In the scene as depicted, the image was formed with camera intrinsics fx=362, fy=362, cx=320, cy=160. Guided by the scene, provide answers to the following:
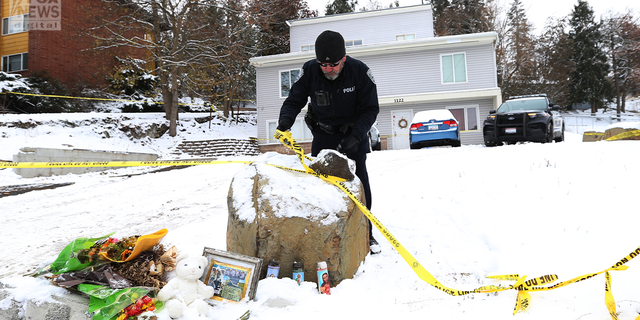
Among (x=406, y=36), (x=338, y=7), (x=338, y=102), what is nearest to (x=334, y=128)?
(x=338, y=102)

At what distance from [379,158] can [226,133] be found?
14294 millimetres

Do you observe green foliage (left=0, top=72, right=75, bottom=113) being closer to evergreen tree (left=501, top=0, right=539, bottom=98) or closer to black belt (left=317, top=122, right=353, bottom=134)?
black belt (left=317, top=122, right=353, bottom=134)

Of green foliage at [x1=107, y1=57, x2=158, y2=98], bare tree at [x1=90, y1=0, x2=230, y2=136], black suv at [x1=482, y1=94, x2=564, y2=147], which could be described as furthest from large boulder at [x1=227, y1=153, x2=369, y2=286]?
green foliage at [x1=107, y1=57, x2=158, y2=98]

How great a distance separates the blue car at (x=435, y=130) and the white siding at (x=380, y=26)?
38.1ft

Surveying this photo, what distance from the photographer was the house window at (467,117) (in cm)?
1844

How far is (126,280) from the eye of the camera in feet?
7.36

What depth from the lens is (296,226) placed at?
9.00 feet

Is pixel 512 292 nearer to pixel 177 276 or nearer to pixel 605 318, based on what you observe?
pixel 605 318

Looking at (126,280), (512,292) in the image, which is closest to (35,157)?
(126,280)

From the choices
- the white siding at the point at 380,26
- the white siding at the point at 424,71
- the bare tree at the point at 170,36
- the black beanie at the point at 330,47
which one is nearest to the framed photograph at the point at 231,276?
the black beanie at the point at 330,47

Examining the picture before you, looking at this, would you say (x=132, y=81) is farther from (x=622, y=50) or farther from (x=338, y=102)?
(x=622, y=50)

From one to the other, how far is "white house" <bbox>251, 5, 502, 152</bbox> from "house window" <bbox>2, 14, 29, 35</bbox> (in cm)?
1324

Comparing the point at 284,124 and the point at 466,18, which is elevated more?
the point at 466,18

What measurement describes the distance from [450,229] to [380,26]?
2031 cm
